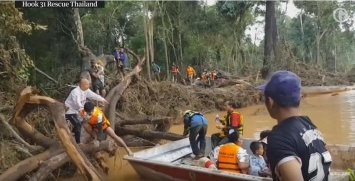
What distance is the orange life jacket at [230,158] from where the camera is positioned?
5756 millimetres

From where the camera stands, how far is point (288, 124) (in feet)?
6.32

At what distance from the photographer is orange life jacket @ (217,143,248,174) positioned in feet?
18.9

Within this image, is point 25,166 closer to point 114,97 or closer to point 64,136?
point 64,136

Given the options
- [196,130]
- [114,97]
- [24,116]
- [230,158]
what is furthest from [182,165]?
[114,97]

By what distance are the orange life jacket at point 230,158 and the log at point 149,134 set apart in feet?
9.84

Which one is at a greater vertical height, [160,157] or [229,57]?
[229,57]

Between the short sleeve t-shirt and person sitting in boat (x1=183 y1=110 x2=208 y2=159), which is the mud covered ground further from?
the short sleeve t-shirt

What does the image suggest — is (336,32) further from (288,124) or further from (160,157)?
(288,124)

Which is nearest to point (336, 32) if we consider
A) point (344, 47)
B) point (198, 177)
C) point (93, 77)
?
point (344, 47)

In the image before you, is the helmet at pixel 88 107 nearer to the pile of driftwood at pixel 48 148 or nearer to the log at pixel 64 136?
the pile of driftwood at pixel 48 148

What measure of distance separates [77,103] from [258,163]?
3.39 metres

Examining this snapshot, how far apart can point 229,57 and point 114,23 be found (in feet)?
37.7

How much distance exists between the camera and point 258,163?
5.70 m

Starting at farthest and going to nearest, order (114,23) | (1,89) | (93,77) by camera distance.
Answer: (114,23) → (93,77) → (1,89)
